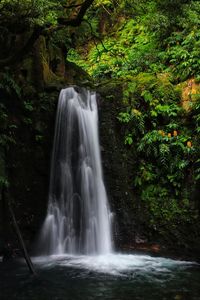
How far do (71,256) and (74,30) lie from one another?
6.61 m

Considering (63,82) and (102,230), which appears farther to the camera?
(63,82)

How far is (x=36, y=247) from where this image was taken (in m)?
8.66

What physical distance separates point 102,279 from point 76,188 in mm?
2875

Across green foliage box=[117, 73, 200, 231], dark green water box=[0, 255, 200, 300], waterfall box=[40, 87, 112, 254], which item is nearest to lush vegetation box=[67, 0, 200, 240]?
green foliage box=[117, 73, 200, 231]

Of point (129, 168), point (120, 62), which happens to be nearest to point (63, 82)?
point (129, 168)

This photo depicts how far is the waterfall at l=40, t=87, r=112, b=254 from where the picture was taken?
28.6ft

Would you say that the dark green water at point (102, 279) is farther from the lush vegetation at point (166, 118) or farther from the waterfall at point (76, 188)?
the lush vegetation at point (166, 118)

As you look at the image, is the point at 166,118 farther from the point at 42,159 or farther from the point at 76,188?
the point at 42,159

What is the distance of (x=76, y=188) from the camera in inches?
363

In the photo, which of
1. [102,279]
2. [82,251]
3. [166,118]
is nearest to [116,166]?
[166,118]

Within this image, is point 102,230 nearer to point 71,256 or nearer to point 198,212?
point 71,256

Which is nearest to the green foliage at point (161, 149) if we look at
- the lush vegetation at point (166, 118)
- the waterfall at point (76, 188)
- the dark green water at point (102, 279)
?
the lush vegetation at point (166, 118)

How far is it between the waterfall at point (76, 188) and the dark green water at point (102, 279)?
0.48 meters

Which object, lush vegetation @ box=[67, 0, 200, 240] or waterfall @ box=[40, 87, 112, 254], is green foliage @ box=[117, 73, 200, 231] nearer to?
lush vegetation @ box=[67, 0, 200, 240]
